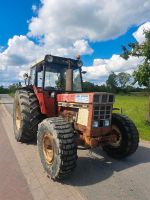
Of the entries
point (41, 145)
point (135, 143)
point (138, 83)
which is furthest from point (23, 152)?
point (138, 83)

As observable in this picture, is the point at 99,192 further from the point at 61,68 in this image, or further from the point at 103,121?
the point at 61,68

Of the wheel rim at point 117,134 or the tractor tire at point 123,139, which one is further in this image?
the wheel rim at point 117,134

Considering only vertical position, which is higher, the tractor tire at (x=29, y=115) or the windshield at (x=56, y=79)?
the windshield at (x=56, y=79)

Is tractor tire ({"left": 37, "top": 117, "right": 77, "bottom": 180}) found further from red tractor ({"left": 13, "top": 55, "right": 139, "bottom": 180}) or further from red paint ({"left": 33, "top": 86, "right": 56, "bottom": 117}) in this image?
red paint ({"left": 33, "top": 86, "right": 56, "bottom": 117})

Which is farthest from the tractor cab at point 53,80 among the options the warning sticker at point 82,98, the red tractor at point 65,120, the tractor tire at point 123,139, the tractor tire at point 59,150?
the tractor tire at point 123,139

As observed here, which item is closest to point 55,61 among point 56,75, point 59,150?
point 56,75

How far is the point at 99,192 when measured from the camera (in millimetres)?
4711

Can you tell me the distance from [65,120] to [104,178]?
1.73 m

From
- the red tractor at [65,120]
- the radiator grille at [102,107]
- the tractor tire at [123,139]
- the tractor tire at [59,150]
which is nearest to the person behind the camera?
the tractor tire at [59,150]

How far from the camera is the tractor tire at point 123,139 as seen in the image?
640 centimetres

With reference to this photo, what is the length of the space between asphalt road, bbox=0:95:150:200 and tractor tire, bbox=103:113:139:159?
0.70ft

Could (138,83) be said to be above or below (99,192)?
above

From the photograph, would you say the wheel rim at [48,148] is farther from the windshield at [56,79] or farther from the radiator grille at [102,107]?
the windshield at [56,79]

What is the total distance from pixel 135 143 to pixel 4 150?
12.5 ft
